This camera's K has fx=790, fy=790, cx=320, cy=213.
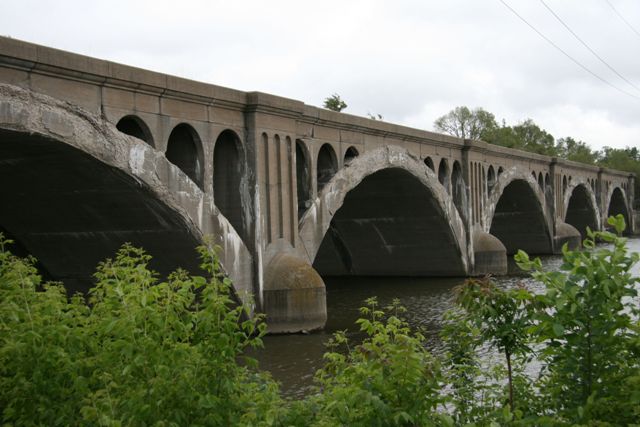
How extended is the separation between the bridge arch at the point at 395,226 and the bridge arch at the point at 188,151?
7.71 m

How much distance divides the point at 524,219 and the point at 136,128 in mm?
28734

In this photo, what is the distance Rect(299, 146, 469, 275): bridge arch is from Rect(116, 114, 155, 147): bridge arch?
8959 millimetres

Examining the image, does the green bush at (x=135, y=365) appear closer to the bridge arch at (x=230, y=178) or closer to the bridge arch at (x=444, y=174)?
the bridge arch at (x=230, y=178)

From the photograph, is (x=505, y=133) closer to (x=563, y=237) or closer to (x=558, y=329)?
(x=563, y=237)

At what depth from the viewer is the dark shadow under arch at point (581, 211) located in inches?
1992

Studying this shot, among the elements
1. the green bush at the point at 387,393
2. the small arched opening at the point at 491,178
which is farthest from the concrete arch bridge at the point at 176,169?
the small arched opening at the point at 491,178

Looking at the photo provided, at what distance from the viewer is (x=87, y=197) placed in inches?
570

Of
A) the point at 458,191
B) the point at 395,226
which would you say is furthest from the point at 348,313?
the point at 458,191

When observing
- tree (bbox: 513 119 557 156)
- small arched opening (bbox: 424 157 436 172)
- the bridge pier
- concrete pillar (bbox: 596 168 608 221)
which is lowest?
the bridge pier

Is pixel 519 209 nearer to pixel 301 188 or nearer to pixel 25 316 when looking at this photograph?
pixel 301 188

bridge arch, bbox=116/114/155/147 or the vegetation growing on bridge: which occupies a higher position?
bridge arch, bbox=116/114/155/147

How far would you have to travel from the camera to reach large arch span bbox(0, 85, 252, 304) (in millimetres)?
11742

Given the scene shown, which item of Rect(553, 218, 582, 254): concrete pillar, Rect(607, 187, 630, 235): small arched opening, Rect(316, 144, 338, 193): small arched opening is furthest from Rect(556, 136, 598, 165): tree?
Rect(316, 144, 338, 193): small arched opening

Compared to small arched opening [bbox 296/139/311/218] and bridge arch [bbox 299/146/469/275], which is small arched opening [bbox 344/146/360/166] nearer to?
bridge arch [bbox 299/146/469/275]
